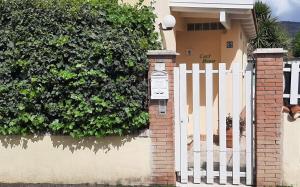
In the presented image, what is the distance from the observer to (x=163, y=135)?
21.2 feet

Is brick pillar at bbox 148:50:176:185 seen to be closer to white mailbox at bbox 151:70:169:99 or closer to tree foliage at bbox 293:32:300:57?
white mailbox at bbox 151:70:169:99

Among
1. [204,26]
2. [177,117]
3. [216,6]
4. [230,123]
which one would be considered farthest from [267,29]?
[177,117]

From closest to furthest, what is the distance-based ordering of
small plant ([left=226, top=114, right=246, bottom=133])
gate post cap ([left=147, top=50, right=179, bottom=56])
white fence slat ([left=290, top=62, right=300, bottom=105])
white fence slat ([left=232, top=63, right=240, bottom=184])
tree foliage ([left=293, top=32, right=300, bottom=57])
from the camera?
white fence slat ([left=290, top=62, right=300, bottom=105]), white fence slat ([left=232, top=63, right=240, bottom=184]), gate post cap ([left=147, top=50, right=179, bottom=56]), small plant ([left=226, top=114, right=246, bottom=133]), tree foliage ([left=293, top=32, right=300, bottom=57])

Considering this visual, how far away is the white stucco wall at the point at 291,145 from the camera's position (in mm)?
6238

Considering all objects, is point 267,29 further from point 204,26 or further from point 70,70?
point 70,70

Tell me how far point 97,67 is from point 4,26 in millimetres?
1792

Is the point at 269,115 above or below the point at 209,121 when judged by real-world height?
above

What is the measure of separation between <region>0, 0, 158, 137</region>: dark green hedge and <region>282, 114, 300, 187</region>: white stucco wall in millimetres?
2155

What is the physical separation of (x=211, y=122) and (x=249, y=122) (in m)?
0.58

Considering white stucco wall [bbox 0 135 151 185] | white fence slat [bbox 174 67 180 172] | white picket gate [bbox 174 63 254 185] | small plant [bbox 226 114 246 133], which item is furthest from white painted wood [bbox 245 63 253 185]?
small plant [bbox 226 114 246 133]

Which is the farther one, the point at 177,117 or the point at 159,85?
the point at 177,117

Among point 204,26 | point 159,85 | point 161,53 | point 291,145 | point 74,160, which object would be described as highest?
point 204,26

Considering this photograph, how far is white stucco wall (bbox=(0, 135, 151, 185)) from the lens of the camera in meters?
6.58

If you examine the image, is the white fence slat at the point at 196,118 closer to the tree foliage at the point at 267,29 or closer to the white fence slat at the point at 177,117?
the white fence slat at the point at 177,117
